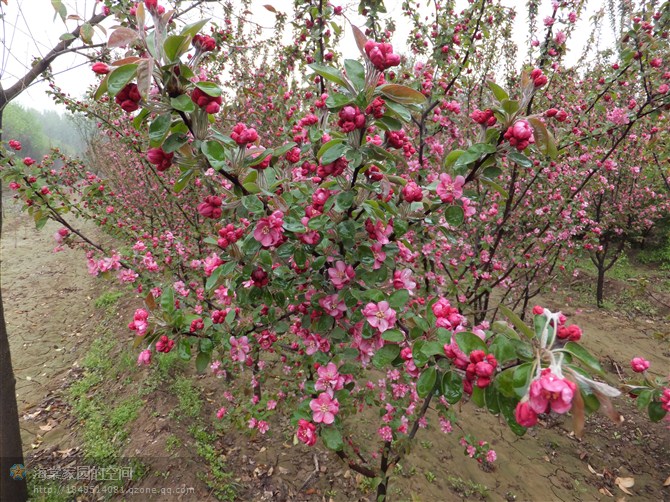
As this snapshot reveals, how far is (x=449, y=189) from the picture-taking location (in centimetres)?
128

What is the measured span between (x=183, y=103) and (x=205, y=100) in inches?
3.6

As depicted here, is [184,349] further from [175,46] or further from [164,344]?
[175,46]

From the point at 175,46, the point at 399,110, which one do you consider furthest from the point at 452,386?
the point at 175,46

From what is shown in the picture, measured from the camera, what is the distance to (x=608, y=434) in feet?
13.5

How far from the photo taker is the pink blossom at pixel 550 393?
71cm

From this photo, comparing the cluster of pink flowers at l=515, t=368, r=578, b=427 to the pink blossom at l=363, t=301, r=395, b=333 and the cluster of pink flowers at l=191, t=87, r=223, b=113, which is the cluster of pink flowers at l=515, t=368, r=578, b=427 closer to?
the pink blossom at l=363, t=301, r=395, b=333

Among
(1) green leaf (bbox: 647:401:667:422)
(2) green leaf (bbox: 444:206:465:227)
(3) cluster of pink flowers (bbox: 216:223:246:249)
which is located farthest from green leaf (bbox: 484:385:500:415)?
(3) cluster of pink flowers (bbox: 216:223:246:249)

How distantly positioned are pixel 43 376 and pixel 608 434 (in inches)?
304

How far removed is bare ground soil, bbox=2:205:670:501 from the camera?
9.87ft

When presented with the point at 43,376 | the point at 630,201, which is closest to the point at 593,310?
the point at 630,201

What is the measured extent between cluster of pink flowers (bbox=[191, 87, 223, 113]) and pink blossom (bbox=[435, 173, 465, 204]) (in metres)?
0.83

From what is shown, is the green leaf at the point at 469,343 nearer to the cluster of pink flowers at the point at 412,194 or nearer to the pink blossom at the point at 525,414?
the pink blossom at the point at 525,414

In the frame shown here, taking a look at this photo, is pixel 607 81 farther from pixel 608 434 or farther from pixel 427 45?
pixel 608 434

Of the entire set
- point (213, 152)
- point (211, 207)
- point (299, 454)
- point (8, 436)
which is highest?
point (213, 152)
